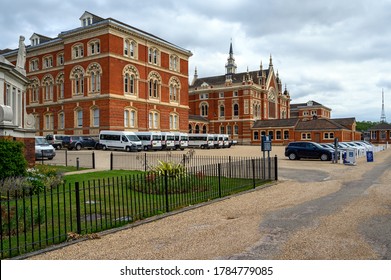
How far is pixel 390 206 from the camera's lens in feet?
31.7

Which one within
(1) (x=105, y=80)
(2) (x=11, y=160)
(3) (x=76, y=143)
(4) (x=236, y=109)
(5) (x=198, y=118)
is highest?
(1) (x=105, y=80)

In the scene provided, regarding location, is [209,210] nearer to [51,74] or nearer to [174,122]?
[174,122]

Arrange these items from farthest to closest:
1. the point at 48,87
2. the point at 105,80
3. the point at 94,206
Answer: the point at 48,87
the point at 105,80
the point at 94,206

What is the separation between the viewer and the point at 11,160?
12.0m

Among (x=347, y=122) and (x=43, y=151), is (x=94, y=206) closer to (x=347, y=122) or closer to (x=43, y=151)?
(x=43, y=151)

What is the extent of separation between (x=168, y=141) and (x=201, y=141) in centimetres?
1016

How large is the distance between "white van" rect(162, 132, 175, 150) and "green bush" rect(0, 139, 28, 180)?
28692mm

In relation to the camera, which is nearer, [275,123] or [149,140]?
[149,140]

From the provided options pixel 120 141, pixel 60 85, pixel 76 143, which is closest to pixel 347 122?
pixel 120 141

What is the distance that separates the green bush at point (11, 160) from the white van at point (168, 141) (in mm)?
28692

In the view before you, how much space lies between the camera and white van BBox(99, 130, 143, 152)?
123 ft

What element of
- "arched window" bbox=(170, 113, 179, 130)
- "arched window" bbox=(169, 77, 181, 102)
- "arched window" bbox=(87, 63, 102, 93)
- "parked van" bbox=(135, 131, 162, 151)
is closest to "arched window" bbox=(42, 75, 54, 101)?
"arched window" bbox=(87, 63, 102, 93)

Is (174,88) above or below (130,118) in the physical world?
above

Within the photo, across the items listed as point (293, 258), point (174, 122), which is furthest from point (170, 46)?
point (293, 258)
